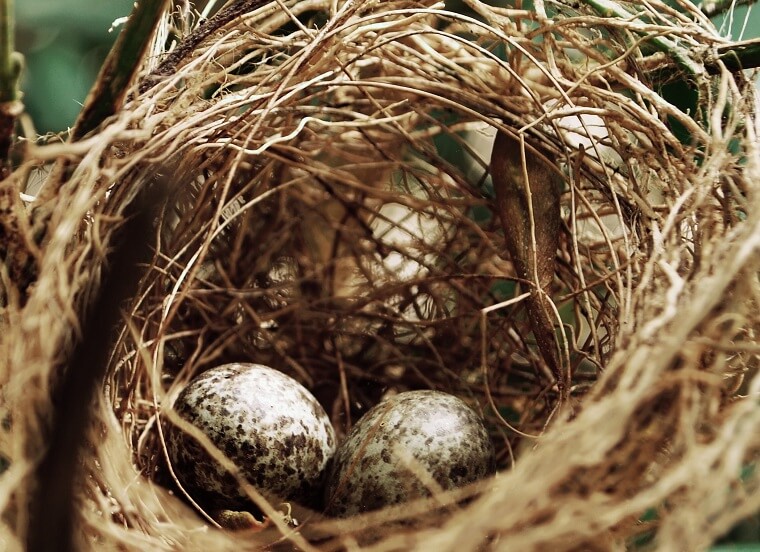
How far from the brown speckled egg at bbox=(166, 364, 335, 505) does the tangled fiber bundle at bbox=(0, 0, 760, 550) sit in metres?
0.04

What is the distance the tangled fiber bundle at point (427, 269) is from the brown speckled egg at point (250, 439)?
0.12 ft

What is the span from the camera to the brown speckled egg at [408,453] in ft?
2.47

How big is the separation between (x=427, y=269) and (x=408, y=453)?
41 cm

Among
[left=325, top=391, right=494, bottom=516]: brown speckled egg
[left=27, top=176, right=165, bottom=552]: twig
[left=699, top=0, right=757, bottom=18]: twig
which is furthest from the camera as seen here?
[left=699, top=0, right=757, bottom=18]: twig

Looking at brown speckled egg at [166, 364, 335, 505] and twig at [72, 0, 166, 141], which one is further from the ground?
twig at [72, 0, 166, 141]

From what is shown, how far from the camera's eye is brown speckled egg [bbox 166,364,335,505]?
31.0 inches

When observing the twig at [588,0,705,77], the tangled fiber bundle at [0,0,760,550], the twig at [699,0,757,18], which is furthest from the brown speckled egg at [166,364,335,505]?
the twig at [699,0,757,18]

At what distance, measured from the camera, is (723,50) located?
803mm

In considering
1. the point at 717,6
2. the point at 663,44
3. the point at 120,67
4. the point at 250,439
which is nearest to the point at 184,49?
the point at 120,67

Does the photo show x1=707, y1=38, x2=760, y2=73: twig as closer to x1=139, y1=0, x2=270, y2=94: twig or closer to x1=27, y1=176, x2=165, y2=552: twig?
x1=139, y1=0, x2=270, y2=94: twig

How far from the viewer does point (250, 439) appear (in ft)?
2.58

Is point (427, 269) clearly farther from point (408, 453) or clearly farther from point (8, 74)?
point (8, 74)

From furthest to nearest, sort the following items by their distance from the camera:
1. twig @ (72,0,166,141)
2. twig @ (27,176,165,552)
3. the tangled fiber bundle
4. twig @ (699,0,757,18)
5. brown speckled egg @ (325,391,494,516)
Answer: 1. twig @ (699,0,757,18)
2. brown speckled egg @ (325,391,494,516)
3. twig @ (72,0,166,141)
4. the tangled fiber bundle
5. twig @ (27,176,165,552)

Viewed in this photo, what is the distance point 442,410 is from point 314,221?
1.48 ft
